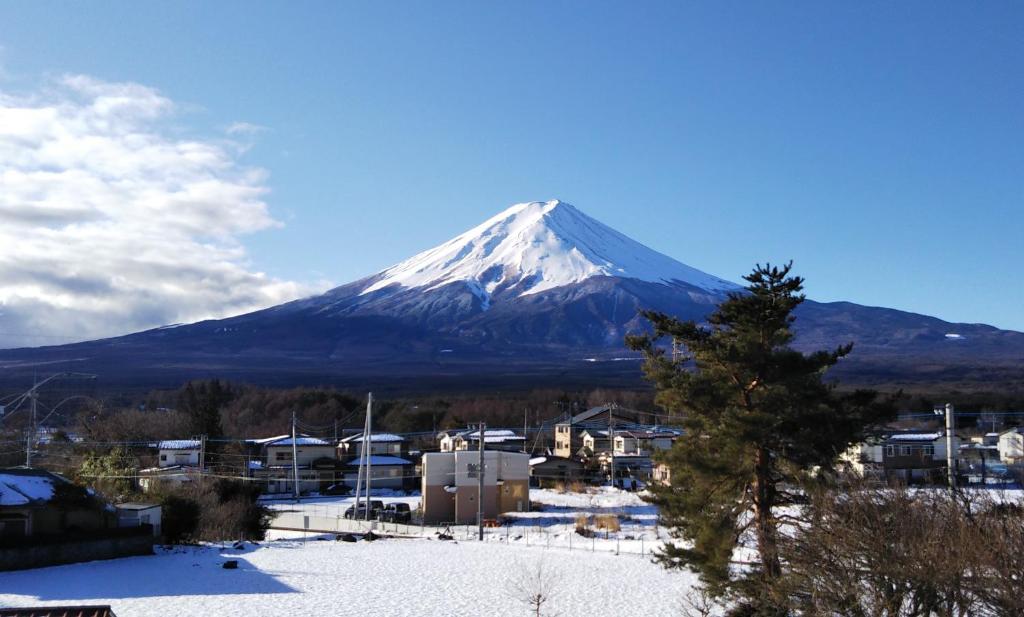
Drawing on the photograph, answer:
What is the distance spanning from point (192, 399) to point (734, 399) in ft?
196

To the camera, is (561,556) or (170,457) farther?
(170,457)

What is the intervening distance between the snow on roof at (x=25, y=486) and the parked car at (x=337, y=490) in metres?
24.1


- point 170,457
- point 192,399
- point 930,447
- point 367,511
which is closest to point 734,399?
point 367,511

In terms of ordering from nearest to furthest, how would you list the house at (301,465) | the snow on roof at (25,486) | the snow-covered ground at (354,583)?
the snow-covered ground at (354,583) < the snow on roof at (25,486) < the house at (301,465)

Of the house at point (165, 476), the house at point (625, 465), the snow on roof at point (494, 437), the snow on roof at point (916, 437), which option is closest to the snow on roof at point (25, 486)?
the house at point (165, 476)

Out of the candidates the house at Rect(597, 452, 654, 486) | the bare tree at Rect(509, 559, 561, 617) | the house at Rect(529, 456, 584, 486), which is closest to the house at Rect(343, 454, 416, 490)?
the house at Rect(529, 456, 584, 486)

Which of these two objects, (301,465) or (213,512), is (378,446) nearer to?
(301,465)

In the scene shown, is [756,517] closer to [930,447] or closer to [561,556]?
[561,556]

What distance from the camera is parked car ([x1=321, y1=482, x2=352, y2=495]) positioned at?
4803 cm

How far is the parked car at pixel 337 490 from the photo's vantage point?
48.0 m

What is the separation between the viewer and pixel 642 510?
3738cm

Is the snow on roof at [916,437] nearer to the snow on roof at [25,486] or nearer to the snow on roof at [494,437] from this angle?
the snow on roof at [494,437]

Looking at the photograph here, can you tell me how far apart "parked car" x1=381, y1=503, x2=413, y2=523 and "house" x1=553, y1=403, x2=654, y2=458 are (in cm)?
1766

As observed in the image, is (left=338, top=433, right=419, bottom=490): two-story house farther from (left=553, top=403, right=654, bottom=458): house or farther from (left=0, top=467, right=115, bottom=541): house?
(left=0, top=467, right=115, bottom=541): house
